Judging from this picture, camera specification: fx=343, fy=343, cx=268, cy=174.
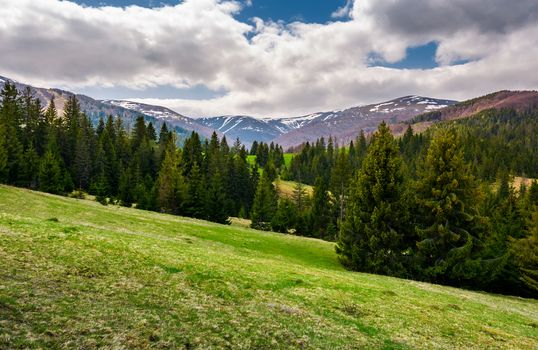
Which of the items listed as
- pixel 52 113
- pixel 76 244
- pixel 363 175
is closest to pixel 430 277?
pixel 363 175

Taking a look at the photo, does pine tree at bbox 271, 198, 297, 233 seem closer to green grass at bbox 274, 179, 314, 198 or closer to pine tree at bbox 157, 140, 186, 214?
pine tree at bbox 157, 140, 186, 214

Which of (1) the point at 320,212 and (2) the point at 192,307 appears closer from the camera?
(2) the point at 192,307

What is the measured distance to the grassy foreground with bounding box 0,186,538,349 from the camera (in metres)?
11.2

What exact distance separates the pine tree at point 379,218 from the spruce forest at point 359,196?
0.43ft

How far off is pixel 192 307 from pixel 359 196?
33.2 m

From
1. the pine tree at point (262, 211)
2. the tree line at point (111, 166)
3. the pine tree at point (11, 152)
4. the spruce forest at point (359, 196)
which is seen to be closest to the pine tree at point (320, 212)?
the spruce forest at point (359, 196)

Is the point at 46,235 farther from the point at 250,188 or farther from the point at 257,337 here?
the point at 250,188

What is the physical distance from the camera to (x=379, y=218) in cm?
4238

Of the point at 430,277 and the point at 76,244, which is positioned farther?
the point at 430,277

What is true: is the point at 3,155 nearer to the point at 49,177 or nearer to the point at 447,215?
the point at 49,177

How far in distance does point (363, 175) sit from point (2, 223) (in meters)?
37.1

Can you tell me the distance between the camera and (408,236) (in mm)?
43938

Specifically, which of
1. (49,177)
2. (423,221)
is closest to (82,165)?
(49,177)

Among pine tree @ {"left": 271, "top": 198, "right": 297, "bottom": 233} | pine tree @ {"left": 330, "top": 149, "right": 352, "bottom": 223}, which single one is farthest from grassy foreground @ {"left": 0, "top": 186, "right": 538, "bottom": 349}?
pine tree @ {"left": 271, "top": 198, "right": 297, "bottom": 233}
